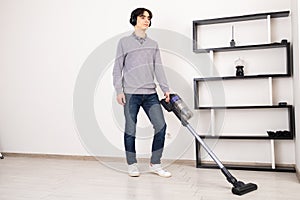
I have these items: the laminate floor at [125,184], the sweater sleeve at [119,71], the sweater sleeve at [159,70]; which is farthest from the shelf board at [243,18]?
the laminate floor at [125,184]

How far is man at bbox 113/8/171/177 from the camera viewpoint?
8.31 feet

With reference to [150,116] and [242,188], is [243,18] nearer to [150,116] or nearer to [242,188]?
[150,116]

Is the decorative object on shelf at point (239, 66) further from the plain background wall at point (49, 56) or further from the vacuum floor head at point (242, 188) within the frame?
the vacuum floor head at point (242, 188)

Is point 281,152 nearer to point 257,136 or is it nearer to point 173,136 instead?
point 257,136

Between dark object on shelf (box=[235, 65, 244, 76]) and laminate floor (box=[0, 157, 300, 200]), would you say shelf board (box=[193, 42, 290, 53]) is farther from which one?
laminate floor (box=[0, 157, 300, 200])

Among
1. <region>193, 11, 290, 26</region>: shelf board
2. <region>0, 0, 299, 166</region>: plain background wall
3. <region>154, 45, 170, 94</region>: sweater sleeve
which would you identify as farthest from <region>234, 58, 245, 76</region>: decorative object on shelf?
<region>154, 45, 170, 94</region>: sweater sleeve

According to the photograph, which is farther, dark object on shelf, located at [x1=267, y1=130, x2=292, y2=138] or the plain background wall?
the plain background wall

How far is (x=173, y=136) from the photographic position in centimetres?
290

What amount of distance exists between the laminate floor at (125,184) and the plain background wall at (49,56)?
1.49ft

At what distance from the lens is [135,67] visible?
8.34 ft

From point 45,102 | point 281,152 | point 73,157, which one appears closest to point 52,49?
point 45,102

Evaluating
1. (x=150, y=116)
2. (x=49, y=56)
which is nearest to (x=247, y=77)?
(x=150, y=116)

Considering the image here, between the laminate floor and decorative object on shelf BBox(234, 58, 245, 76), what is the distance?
75cm

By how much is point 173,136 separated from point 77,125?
0.97m
